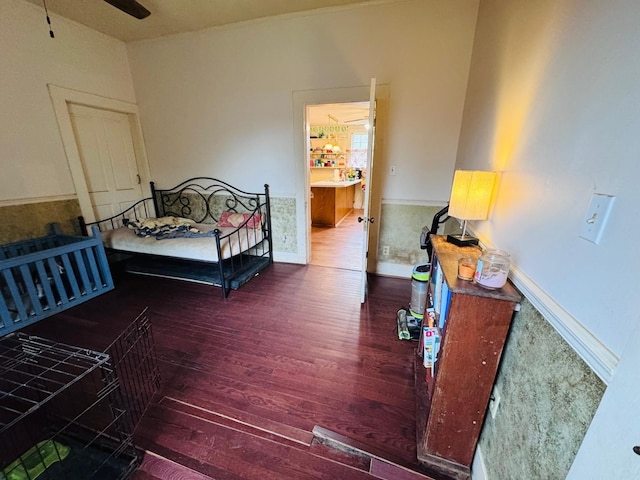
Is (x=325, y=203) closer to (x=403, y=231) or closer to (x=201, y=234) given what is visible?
(x=403, y=231)

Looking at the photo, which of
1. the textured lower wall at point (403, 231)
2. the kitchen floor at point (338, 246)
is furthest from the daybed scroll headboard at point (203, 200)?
the textured lower wall at point (403, 231)

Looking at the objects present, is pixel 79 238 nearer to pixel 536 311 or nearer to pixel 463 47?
pixel 536 311

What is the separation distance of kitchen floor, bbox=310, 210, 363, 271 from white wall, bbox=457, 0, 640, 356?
2.25m

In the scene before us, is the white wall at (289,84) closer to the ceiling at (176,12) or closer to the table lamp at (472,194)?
the ceiling at (176,12)

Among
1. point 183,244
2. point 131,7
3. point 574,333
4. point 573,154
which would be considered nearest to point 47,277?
point 183,244

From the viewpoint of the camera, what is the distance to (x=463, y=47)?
243 centimetres

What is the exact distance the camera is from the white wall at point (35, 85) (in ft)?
7.96

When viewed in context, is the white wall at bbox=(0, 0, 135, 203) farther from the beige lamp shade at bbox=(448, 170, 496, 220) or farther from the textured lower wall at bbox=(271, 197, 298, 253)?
the beige lamp shade at bbox=(448, 170, 496, 220)

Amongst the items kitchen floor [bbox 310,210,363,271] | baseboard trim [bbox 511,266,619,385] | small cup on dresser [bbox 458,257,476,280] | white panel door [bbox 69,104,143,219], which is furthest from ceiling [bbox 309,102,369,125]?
baseboard trim [bbox 511,266,619,385]

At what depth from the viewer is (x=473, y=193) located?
146cm

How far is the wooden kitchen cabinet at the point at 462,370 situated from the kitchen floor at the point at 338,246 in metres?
2.10

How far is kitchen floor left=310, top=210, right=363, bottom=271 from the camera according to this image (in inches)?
143

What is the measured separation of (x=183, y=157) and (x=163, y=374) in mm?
3004

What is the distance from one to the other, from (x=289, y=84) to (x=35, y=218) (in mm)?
3147
